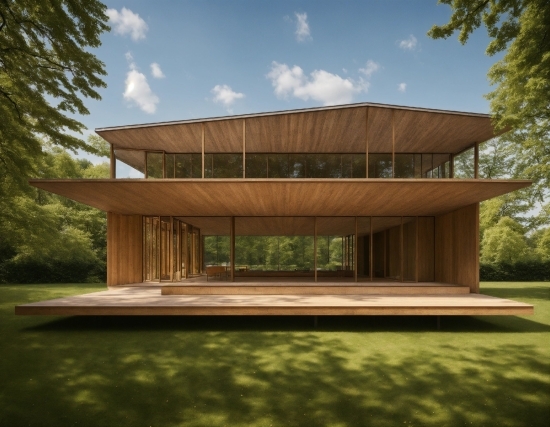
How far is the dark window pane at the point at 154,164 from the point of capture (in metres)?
11.7

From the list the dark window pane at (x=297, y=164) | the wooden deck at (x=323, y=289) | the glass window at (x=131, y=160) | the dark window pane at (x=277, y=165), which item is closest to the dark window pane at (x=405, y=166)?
the dark window pane at (x=297, y=164)

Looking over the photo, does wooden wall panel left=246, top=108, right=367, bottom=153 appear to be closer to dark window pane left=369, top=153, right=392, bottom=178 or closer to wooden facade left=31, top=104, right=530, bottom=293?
wooden facade left=31, top=104, right=530, bottom=293

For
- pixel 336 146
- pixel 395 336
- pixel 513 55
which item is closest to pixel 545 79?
pixel 513 55

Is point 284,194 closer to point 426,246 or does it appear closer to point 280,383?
point 280,383

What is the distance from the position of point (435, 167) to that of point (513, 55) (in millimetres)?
3984

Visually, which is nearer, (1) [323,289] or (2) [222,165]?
(1) [323,289]

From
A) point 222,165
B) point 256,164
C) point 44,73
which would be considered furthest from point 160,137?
point 44,73

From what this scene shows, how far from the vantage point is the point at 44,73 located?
30.4 feet

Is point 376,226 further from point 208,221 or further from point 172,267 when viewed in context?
point 172,267

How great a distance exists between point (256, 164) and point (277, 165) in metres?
0.76

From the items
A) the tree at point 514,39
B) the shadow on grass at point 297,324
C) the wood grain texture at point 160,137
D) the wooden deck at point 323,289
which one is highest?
the tree at point 514,39

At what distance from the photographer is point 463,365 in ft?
15.8

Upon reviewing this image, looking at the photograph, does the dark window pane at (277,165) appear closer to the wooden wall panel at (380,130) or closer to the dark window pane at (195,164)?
the dark window pane at (195,164)

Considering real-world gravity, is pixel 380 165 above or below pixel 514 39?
below
